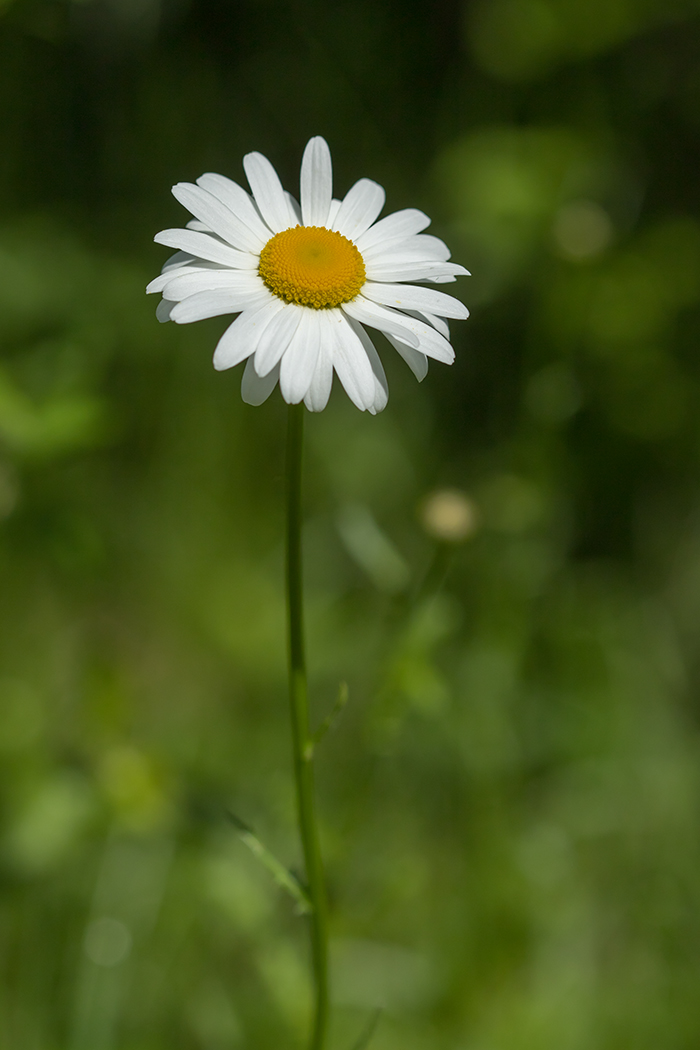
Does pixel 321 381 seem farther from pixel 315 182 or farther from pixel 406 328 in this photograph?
pixel 315 182

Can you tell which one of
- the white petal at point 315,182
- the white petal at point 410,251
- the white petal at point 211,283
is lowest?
the white petal at point 211,283

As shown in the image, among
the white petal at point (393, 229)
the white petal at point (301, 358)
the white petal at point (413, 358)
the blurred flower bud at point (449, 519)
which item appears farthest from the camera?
the blurred flower bud at point (449, 519)

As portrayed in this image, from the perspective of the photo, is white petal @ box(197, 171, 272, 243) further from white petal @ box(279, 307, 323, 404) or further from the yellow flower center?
white petal @ box(279, 307, 323, 404)

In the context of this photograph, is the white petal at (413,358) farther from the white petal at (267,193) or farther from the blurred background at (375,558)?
the blurred background at (375,558)

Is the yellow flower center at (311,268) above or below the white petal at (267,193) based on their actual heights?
below

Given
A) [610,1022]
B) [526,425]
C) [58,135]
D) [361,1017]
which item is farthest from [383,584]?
[58,135]

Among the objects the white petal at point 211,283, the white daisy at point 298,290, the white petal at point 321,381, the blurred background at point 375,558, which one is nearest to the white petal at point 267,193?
the white daisy at point 298,290

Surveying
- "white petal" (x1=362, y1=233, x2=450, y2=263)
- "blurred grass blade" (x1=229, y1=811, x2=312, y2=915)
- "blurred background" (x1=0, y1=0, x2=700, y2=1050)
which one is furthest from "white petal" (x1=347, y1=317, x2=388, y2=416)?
"blurred background" (x1=0, y1=0, x2=700, y2=1050)
